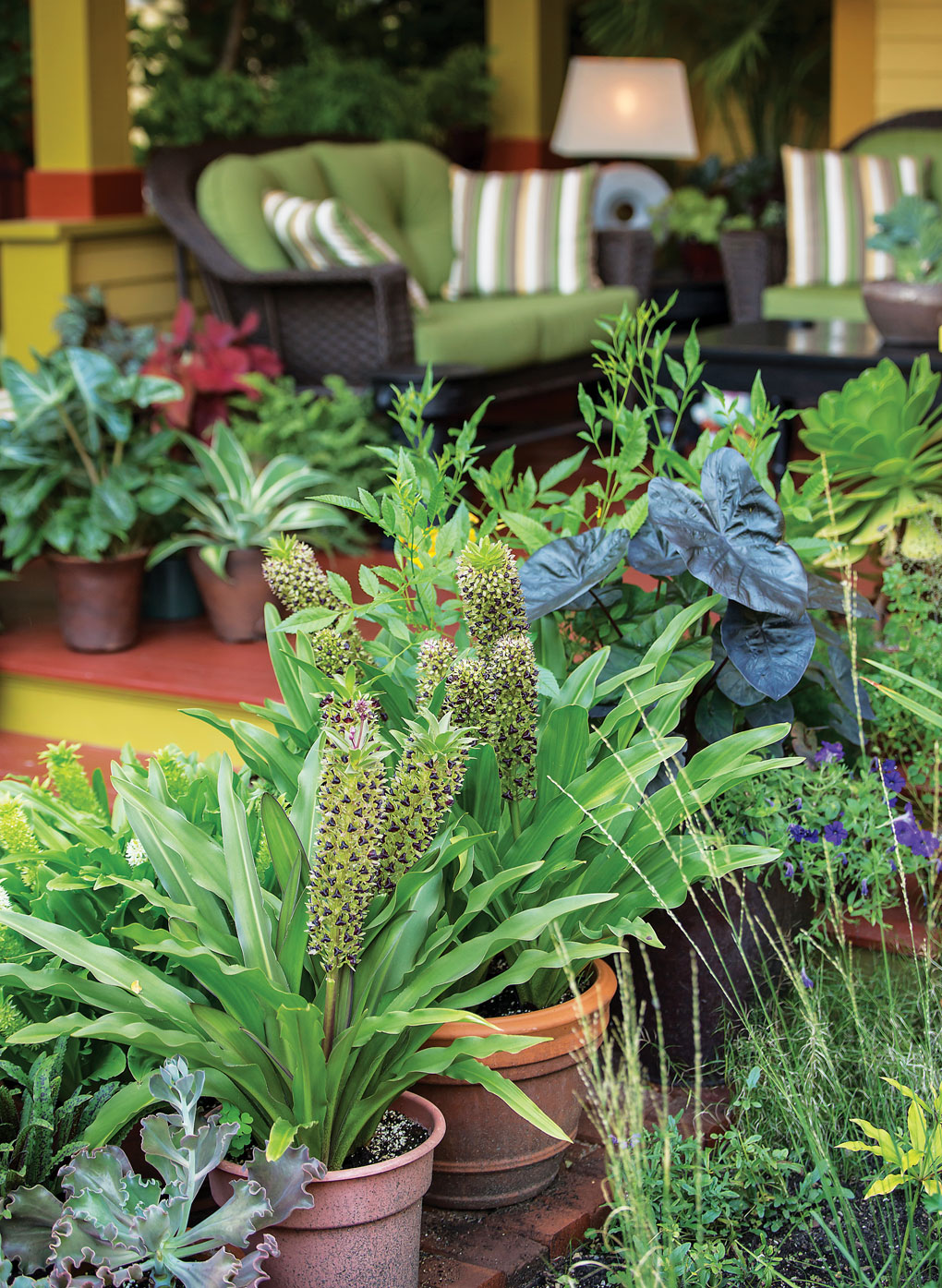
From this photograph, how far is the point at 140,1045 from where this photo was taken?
1521mm

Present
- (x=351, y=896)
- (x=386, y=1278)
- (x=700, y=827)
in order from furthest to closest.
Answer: (x=700, y=827)
(x=386, y=1278)
(x=351, y=896)

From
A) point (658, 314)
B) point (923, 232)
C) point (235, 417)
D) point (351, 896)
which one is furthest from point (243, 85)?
point (351, 896)

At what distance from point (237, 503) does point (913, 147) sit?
399 cm

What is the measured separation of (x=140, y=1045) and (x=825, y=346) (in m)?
3.23

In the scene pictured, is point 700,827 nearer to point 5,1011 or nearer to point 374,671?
point 374,671

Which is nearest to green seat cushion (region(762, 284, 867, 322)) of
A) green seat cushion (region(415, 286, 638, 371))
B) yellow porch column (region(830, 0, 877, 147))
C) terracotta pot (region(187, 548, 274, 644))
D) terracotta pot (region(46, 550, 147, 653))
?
green seat cushion (region(415, 286, 638, 371))

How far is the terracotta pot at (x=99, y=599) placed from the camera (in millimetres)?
3387

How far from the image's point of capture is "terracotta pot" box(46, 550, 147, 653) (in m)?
3.39

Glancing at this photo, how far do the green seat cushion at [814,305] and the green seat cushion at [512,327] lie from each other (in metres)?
0.51

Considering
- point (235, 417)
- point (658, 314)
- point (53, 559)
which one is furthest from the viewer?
point (235, 417)

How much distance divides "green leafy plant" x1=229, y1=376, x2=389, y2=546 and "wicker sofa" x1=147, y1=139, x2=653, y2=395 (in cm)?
34

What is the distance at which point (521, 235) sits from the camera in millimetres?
5707

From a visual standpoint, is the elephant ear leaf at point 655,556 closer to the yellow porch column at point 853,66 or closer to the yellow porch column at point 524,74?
the yellow porch column at point 524,74

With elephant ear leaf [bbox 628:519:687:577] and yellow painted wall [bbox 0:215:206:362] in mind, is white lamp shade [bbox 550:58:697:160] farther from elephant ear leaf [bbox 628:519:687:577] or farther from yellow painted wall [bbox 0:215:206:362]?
elephant ear leaf [bbox 628:519:687:577]
